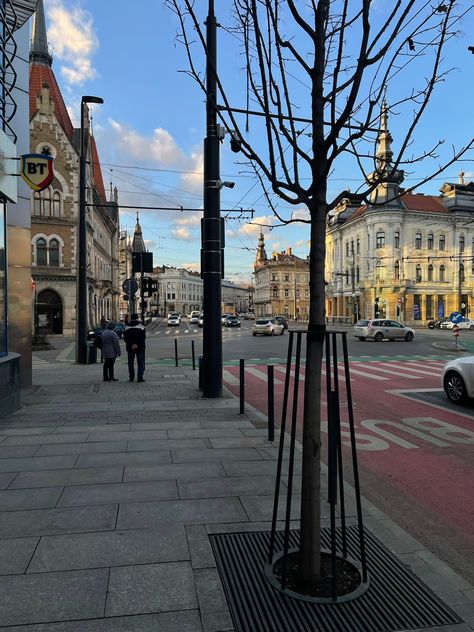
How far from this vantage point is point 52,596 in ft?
9.35

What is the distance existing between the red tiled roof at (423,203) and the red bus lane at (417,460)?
58550 mm

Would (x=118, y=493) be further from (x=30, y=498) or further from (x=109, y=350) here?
(x=109, y=350)

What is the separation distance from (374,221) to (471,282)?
1746 centimetres

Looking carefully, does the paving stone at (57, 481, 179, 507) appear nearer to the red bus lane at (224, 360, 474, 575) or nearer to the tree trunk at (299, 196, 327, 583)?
the tree trunk at (299, 196, 327, 583)

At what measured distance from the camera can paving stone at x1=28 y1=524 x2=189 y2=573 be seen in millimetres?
3250

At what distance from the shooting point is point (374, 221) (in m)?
64.1

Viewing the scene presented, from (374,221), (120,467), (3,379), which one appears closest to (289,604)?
(120,467)

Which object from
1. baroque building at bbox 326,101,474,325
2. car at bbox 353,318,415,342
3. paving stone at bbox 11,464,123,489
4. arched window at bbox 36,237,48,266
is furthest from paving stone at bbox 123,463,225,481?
baroque building at bbox 326,101,474,325

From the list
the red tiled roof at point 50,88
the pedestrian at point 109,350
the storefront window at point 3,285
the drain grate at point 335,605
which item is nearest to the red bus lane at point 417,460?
the drain grate at point 335,605

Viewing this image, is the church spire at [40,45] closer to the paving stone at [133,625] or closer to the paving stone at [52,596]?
the paving stone at [52,596]

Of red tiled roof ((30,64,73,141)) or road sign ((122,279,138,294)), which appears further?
red tiled roof ((30,64,73,141))

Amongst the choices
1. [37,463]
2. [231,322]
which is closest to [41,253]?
[231,322]

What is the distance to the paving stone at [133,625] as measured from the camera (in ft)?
8.34

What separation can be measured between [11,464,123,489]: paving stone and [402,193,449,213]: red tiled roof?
65670 millimetres
